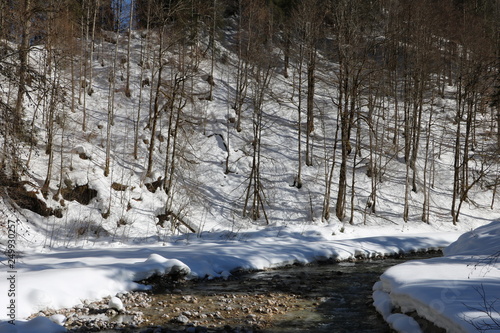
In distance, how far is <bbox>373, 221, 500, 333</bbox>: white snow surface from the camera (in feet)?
18.1

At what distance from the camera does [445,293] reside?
659cm

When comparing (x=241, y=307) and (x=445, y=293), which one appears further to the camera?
(x=241, y=307)

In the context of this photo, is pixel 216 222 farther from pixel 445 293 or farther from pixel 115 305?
pixel 445 293

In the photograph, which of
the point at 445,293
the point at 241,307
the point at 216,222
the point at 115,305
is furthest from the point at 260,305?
the point at 216,222

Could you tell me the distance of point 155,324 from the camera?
24.5 feet

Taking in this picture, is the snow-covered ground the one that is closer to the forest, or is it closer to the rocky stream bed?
the rocky stream bed

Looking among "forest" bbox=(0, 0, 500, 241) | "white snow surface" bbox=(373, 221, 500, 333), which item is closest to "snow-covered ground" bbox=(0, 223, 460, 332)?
"forest" bbox=(0, 0, 500, 241)

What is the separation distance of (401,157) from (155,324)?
2517 cm

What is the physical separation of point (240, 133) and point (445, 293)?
2272 centimetres

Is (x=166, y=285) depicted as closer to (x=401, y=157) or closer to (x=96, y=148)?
(x=96, y=148)

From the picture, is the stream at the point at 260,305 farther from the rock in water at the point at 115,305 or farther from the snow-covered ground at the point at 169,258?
the snow-covered ground at the point at 169,258

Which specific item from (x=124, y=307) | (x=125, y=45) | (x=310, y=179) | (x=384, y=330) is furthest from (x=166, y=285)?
(x=125, y=45)

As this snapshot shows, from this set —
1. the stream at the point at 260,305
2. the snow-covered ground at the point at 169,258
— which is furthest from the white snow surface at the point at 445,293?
the snow-covered ground at the point at 169,258

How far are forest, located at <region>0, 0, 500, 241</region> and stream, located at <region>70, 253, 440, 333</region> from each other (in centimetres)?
681
